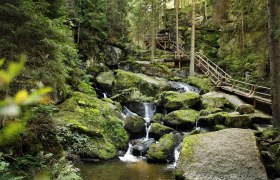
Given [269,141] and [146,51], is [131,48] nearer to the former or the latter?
[146,51]

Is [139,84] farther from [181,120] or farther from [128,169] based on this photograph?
[128,169]

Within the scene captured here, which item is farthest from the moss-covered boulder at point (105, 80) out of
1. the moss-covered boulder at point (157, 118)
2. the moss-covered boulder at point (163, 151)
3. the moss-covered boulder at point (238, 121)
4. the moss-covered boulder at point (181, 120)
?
the moss-covered boulder at point (238, 121)

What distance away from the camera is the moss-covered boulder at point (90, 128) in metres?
11.6

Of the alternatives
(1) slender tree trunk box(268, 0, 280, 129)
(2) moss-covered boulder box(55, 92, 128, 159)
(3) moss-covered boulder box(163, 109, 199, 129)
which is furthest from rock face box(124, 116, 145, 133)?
(1) slender tree trunk box(268, 0, 280, 129)

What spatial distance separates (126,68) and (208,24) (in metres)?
14.4

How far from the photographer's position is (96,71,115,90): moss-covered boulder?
20.0 metres

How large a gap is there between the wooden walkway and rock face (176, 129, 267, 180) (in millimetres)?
6803

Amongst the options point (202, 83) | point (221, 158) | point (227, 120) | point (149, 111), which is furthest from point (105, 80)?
point (221, 158)

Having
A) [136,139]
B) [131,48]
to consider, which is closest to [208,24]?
[131,48]

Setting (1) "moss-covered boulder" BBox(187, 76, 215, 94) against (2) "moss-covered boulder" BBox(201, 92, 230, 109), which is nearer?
(2) "moss-covered boulder" BBox(201, 92, 230, 109)

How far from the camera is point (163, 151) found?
1192 cm

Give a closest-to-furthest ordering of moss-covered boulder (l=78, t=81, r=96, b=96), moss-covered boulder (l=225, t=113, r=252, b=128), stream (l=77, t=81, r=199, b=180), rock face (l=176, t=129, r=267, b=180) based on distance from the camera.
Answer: rock face (l=176, t=129, r=267, b=180) < stream (l=77, t=81, r=199, b=180) < moss-covered boulder (l=225, t=113, r=252, b=128) < moss-covered boulder (l=78, t=81, r=96, b=96)

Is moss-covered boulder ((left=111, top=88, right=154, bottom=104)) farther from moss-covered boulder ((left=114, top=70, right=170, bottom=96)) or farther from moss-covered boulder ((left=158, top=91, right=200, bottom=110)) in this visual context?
moss-covered boulder ((left=114, top=70, right=170, bottom=96))

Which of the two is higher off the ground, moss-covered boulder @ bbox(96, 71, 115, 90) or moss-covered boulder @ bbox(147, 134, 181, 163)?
moss-covered boulder @ bbox(96, 71, 115, 90)
